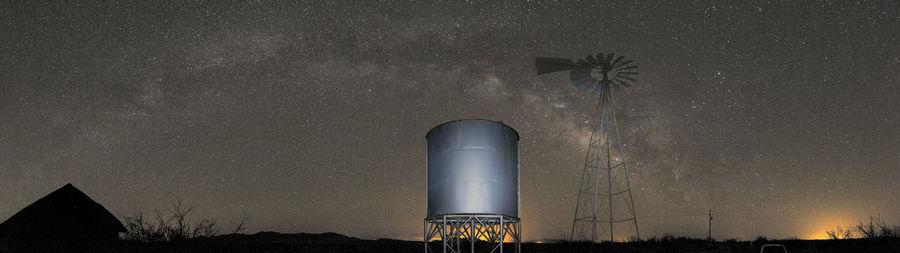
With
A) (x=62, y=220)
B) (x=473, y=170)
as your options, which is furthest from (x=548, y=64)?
(x=62, y=220)

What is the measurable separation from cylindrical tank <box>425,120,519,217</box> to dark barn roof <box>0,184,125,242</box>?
596 inches

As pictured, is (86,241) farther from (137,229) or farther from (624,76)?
(624,76)

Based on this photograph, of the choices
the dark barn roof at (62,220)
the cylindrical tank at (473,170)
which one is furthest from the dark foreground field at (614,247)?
the cylindrical tank at (473,170)

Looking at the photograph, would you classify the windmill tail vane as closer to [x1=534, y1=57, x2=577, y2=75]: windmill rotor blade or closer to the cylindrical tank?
[x1=534, y1=57, x2=577, y2=75]: windmill rotor blade

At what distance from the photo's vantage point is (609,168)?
103 feet

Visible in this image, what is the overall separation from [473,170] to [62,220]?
1730 cm

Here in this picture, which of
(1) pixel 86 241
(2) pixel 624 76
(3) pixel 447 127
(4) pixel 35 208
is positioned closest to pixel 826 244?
(2) pixel 624 76

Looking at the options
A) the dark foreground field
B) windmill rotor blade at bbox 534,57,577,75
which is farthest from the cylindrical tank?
windmill rotor blade at bbox 534,57,577,75

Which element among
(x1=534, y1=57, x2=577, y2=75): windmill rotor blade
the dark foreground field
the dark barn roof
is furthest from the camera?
(x1=534, y1=57, x2=577, y2=75): windmill rotor blade

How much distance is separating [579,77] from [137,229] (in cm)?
2520

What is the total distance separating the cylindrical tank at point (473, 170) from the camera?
1841cm

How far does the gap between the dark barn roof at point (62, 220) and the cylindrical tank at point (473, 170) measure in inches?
596

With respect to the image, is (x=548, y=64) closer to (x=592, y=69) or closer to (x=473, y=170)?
(x=592, y=69)

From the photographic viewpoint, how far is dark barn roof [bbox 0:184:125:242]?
23938 mm
